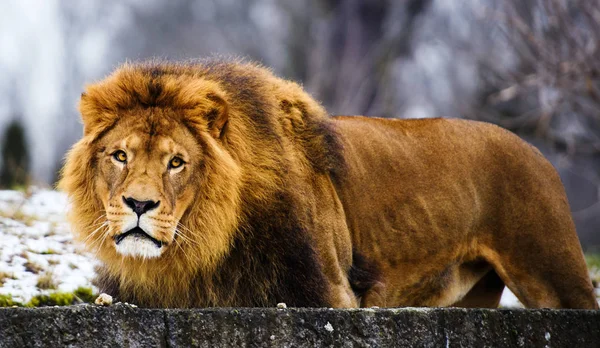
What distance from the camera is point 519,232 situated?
16.0 ft

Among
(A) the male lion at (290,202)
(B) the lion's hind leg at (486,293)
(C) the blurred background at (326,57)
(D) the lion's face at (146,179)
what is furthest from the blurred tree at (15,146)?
(D) the lion's face at (146,179)

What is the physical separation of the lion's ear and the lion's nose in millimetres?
506

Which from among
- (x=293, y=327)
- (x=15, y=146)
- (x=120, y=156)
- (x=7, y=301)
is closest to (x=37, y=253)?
(x=7, y=301)

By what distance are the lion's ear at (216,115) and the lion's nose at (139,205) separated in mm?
506

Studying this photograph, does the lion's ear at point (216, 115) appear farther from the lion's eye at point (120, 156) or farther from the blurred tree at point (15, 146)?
the blurred tree at point (15, 146)

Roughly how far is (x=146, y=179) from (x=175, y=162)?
17 centimetres

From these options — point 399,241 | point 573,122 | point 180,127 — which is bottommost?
point 573,122

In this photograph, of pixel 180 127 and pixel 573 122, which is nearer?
pixel 180 127

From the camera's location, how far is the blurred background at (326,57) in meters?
13.3

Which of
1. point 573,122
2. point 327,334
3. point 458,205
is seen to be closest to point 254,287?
point 327,334

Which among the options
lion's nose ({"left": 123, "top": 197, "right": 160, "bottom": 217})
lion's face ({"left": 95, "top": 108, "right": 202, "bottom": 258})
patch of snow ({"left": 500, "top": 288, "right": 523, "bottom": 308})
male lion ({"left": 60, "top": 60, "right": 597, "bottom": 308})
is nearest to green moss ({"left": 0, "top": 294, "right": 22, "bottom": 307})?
male lion ({"left": 60, "top": 60, "right": 597, "bottom": 308})

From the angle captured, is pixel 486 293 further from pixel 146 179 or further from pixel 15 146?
pixel 15 146

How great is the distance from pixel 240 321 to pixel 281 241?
931 mm

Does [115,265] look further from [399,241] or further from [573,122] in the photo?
[573,122]
